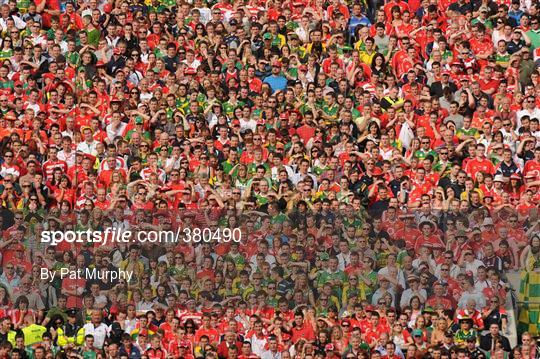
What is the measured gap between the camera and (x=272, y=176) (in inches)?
1109

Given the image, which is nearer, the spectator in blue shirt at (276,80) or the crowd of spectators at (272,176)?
the crowd of spectators at (272,176)

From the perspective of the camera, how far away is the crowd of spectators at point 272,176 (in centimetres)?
2548

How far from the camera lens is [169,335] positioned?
84.3 feet

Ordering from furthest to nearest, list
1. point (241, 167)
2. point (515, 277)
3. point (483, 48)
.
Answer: point (483, 48)
point (241, 167)
point (515, 277)

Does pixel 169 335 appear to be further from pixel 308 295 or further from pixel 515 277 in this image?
pixel 515 277

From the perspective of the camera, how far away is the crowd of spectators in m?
25.5

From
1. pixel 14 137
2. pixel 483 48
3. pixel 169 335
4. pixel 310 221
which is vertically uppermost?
pixel 483 48

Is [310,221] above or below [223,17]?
below

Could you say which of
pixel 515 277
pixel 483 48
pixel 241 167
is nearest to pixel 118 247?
pixel 241 167

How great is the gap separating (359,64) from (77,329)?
754 cm

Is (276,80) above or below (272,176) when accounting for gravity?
above

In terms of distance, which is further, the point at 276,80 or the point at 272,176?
the point at 276,80

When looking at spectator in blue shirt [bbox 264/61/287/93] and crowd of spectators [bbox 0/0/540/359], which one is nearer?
crowd of spectators [bbox 0/0/540/359]

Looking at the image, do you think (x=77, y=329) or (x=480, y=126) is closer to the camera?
(x=77, y=329)
